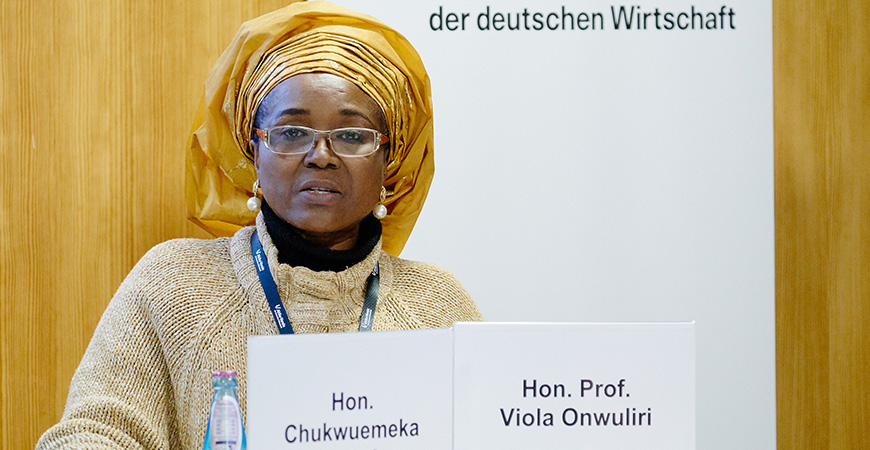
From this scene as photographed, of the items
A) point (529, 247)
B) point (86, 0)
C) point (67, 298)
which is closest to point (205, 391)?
point (67, 298)

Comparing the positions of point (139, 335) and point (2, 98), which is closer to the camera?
point (139, 335)

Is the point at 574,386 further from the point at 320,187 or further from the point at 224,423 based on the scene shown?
the point at 320,187

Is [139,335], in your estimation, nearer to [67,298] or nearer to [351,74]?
[67,298]

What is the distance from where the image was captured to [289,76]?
1.55m

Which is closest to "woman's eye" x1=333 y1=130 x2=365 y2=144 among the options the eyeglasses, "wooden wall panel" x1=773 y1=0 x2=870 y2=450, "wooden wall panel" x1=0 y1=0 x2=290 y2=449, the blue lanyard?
the eyeglasses

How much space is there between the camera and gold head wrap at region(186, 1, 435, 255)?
5.23 ft

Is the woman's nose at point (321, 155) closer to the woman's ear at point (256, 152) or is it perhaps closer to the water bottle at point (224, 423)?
the woman's ear at point (256, 152)

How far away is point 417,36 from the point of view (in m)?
1.89

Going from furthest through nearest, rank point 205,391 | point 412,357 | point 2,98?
point 2,98, point 205,391, point 412,357

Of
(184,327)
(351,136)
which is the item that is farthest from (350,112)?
(184,327)

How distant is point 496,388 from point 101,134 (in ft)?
4.08

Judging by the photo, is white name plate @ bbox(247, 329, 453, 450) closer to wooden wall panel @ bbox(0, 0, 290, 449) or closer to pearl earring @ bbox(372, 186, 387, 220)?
pearl earring @ bbox(372, 186, 387, 220)

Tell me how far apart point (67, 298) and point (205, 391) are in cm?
56

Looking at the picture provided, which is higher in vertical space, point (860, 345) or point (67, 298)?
point (67, 298)
